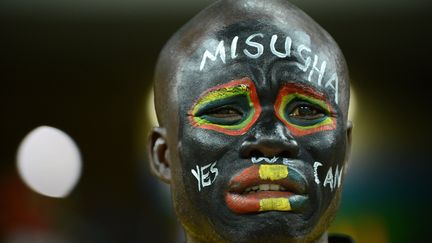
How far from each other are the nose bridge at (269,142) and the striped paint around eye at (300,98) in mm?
26

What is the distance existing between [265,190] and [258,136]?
14 cm

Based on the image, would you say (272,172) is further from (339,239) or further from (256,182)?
(339,239)

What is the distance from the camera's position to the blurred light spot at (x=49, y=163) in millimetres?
4355

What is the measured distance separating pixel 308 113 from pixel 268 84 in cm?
14

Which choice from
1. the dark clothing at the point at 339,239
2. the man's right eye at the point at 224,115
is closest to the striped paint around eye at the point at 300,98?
the man's right eye at the point at 224,115

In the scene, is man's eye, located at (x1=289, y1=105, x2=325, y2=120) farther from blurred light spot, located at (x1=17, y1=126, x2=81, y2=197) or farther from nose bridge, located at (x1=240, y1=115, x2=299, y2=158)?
blurred light spot, located at (x1=17, y1=126, x2=81, y2=197)

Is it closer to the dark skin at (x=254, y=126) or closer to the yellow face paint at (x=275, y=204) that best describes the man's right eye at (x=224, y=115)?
the dark skin at (x=254, y=126)

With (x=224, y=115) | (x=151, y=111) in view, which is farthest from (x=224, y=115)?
(x=151, y=111)

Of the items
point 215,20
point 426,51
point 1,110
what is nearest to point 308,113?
point 215,20

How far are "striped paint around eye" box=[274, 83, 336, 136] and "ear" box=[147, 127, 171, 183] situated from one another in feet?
1.19

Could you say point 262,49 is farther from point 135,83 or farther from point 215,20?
point 135,83

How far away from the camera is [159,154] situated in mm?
2102

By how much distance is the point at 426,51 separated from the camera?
13.7 feet

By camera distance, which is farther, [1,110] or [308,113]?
[1,110]
